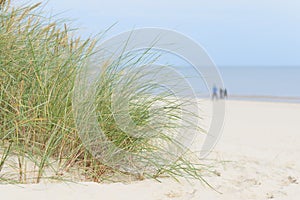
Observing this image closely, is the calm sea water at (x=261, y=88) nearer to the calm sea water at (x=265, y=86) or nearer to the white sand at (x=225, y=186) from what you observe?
the calm sea water at (x=265, y=86)

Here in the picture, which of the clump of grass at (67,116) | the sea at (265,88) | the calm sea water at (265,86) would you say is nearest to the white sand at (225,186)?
the clump of grass at (67,116)

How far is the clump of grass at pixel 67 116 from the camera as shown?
9.14 ft

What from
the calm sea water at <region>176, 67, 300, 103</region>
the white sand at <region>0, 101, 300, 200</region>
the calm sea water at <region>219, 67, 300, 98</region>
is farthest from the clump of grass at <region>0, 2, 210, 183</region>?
the calm sea water at <region>219, 67, 300, 98</region>

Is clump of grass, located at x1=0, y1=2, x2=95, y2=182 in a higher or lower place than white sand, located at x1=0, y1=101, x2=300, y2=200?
higher

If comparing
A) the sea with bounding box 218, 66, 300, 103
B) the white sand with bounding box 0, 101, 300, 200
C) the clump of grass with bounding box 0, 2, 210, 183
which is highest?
the clump of grass with bounding box 0, 2, 210, 183

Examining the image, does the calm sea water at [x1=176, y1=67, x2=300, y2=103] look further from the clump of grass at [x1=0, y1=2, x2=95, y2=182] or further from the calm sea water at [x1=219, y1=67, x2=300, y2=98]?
the clump of grass at [x1=0, y1=2, x2=95, y2=182]

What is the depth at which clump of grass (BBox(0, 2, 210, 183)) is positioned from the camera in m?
2.79

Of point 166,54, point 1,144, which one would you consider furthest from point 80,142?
point 166,54

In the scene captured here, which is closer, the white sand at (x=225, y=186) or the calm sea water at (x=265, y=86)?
the white sand at (x=225, y=186)

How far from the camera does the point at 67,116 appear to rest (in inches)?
113

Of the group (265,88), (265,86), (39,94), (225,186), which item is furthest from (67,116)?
(265,86)

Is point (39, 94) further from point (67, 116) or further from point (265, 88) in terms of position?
point (265, 88)

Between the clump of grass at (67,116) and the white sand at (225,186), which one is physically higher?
the clump of grass at (67,116)

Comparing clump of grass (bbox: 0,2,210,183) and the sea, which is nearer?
clump of grass (bbox: 0,2,210,183)
